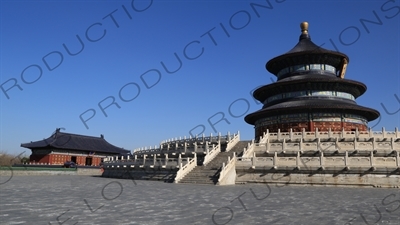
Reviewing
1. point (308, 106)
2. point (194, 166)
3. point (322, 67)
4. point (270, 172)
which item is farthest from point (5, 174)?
point (322, 67)

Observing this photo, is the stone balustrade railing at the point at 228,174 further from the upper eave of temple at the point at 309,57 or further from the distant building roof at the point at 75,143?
the distant building roof at the point at 75,143

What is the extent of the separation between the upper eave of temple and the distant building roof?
34646 millimetres

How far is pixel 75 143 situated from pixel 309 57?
40638 millimetres

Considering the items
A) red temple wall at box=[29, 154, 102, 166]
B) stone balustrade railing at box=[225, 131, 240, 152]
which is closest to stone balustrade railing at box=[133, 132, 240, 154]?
stone balustrade railing at box=[225, 131, 240, 152]

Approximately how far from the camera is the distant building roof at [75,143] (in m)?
53.7

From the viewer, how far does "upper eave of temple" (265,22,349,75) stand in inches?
1650

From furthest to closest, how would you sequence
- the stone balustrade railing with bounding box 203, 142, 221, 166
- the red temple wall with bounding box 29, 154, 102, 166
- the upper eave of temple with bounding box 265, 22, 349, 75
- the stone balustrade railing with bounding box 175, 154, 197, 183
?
the red temple wall with bounding box 29, 154, 102, 166
the upper eave of temple with bounding box 265, 22, 349, 75
the stone balustrade railing with bounding box 203, 142, 221, 166
the stone balustrade railing with bounding box 175, 154, 197, 183

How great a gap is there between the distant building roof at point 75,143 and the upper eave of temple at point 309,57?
114ft

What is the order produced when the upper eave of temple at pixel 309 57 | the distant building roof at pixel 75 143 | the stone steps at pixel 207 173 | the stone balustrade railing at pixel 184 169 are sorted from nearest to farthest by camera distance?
the stone steps at pixel 207 173 → the stone balustrade railing at pixel 184 169 → the upper eave of temple at pixel 309 57 → the distant building roof at pixel 75 143

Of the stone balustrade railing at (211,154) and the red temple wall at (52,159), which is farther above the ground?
the red temple wall at (52,159)

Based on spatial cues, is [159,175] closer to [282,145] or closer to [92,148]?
[282,145]

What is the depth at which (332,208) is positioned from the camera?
1139 cm

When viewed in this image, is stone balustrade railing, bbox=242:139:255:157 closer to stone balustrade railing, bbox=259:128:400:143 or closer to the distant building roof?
stone balustrade railing, bbox=259:128:400:143

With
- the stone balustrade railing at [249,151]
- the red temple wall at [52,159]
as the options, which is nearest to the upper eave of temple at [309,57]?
the stone balustrade railing at [249,151]
